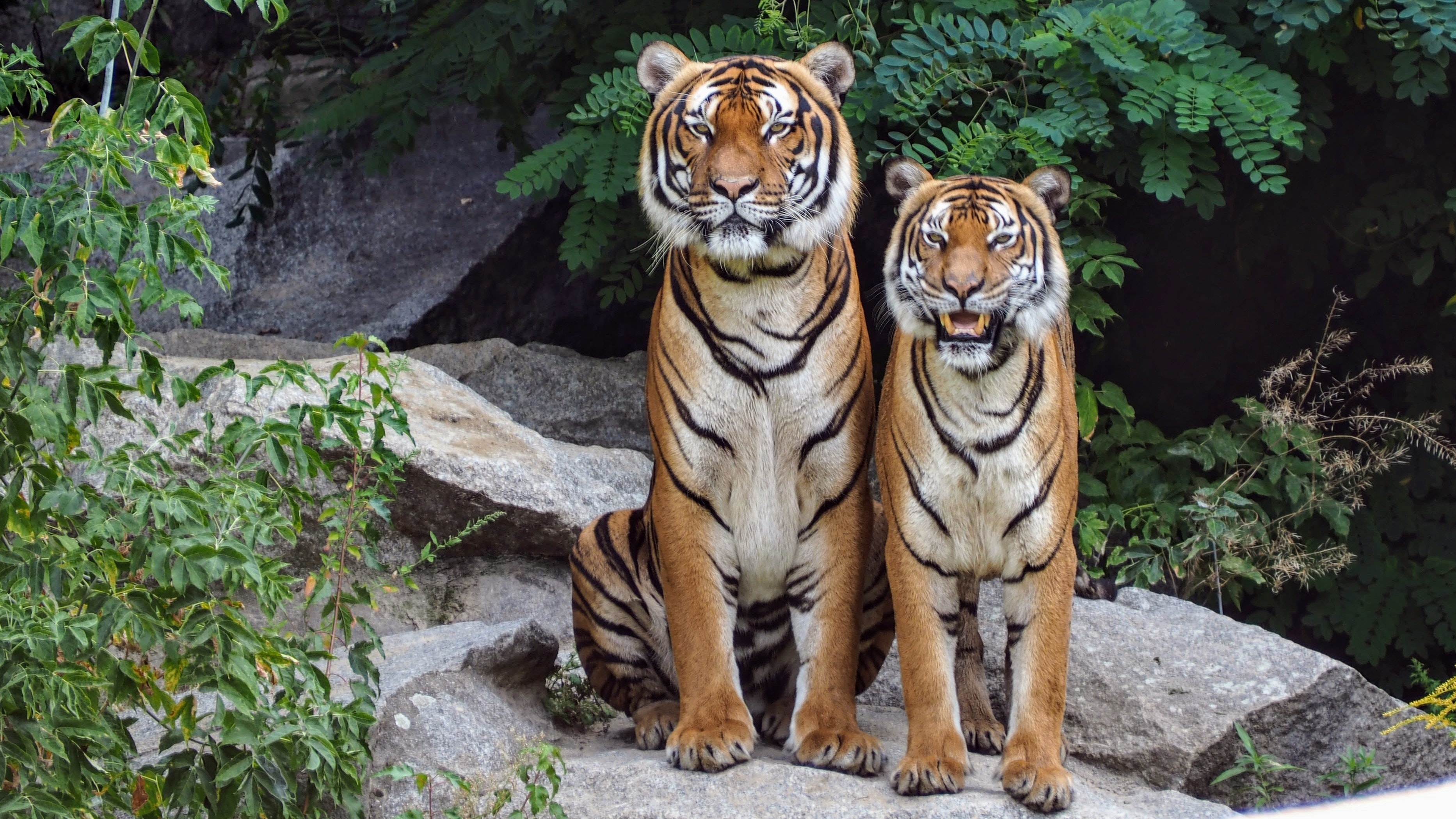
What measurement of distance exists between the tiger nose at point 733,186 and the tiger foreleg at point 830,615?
0.90 metres

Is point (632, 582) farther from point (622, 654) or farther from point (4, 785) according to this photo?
point (4, 785)

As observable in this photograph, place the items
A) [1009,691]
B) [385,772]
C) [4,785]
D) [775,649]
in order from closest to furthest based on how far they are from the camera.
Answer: [4,785] < [385,772] < [1009,691] < [775,649]

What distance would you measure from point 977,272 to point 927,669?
104 centimetres

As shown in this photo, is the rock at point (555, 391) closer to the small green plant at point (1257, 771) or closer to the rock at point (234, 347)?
the rock at point (234, 347)

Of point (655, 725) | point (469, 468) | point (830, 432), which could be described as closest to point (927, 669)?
point (830, 432)

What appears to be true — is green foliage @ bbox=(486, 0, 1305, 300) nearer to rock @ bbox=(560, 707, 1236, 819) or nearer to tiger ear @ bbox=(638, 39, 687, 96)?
tiger ear @ bbox=(638, 39, 687, 96)

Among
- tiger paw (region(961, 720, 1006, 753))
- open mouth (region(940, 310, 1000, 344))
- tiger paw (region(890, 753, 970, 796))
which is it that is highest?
open mouth (region(940, 310, 1000, 344))

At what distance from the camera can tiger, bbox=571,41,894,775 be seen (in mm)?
3701

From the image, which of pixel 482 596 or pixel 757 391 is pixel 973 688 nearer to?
pixel 757 391

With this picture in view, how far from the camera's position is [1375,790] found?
4137 millimetres

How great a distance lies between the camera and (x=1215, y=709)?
423 cm

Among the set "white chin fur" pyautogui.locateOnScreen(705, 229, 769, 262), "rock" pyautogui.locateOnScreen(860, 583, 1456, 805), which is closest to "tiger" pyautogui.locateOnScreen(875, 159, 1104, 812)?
"white chin fur" pyautogui.locateOnScreen(705, 229, 769, 262)

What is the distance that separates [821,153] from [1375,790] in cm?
259

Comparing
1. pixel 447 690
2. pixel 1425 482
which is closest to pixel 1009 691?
pixel 447 690
